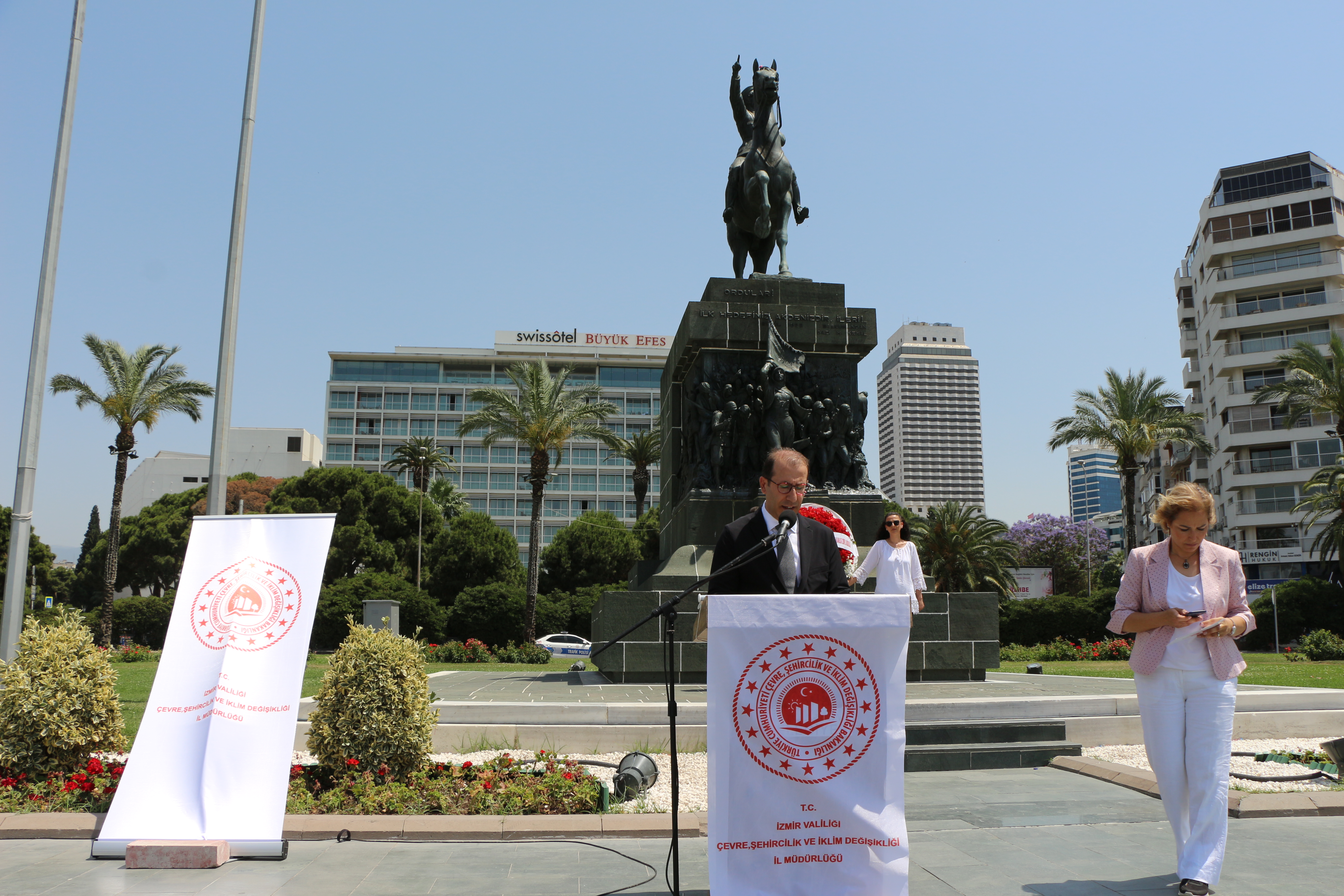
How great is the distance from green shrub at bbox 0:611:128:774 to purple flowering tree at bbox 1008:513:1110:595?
80704 mm

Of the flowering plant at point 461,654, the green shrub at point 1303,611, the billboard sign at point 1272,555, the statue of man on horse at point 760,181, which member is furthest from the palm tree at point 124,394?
the billboard sign at point 1272,555

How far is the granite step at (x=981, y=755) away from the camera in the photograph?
8.25 m

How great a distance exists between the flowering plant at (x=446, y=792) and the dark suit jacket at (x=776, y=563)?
2435 millimetres

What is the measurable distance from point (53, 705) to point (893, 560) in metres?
7.05

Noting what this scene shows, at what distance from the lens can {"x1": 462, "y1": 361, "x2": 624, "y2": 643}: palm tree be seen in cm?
3519

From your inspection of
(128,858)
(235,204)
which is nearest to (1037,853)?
(128,858)

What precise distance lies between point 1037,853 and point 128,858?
4.89 m

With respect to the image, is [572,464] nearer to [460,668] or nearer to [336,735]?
[460,668]

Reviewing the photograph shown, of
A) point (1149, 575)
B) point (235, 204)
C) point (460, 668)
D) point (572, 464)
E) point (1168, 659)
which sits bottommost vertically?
point (460, 668)

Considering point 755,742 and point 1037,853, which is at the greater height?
point 755,742

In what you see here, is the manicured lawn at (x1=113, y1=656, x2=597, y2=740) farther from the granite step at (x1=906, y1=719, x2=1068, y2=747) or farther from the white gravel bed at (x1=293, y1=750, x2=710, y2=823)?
the granite step at (x1=906, y1=719, x2=1068, y2=747)

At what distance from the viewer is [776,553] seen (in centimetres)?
452

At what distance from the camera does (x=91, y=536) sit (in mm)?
86562

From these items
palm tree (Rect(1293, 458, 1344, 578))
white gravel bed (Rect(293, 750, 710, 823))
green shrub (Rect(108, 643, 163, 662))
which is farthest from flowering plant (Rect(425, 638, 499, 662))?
palm tree (Rect(1293, 458, 1344, 578))
